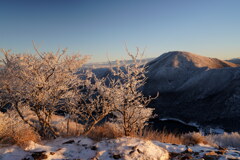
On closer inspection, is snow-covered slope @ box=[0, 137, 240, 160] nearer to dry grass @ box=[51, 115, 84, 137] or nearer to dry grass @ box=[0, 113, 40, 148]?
dry grass @ box=[0, 113, 40, 148]

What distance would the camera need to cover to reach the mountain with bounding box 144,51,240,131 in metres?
23.6

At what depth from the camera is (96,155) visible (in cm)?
360

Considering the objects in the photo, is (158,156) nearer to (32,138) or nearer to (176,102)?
(32,138)

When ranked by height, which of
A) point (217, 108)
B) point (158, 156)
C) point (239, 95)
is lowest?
point (217, 108)

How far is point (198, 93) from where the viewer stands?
97.1 ft

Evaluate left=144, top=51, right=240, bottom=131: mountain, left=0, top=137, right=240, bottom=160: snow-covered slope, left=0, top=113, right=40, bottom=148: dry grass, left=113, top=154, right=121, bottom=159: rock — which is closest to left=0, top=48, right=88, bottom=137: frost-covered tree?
left=0, top=113, right=40, bottom=148: dry grass

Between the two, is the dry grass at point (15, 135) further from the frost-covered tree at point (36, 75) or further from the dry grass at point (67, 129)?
the dry grass at point (67, 129)

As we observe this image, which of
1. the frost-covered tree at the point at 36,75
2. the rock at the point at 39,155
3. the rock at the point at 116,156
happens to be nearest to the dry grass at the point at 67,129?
the frost-covered tree at the point at 36,75

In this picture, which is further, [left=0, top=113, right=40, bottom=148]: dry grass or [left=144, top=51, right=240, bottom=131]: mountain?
[left=144, top=51, right=240, bottom=131]: mountain

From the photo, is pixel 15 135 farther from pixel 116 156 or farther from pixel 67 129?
pixel 116 156

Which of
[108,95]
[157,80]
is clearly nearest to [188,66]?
[157,80]

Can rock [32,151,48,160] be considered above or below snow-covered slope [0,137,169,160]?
above

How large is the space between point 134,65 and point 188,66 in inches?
1516

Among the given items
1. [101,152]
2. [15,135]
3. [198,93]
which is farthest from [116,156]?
[198,93]
